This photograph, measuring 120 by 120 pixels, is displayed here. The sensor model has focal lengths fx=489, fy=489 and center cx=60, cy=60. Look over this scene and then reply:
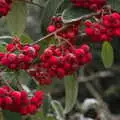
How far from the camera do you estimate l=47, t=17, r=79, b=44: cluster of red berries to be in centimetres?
145

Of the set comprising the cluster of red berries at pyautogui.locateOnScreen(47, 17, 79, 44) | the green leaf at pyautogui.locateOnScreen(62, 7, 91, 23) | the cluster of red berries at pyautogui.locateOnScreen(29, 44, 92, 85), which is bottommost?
the cluster of red berries at pyautogui.locateOnScreen(29, 44, 92, 85)

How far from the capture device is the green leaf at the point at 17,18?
178 centimetres

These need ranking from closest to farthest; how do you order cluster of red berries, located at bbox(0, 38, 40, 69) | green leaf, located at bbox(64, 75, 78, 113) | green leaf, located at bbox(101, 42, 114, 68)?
cluster of red berries, located at bbox(0, 38, 40, 69)
green leaf, located at bbox(64, 75, 78, 113)
green leaf, located at bbox(101, 42, 114, 68)

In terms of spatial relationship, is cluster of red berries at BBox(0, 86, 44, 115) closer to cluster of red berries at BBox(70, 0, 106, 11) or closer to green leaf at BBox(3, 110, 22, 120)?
green leaf at BBox(3, 110, 22, 120)

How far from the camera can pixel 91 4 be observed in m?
1.47

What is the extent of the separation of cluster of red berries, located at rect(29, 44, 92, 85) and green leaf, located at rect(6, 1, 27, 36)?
41cm

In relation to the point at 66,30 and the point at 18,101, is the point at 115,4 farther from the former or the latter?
the point at 18,101

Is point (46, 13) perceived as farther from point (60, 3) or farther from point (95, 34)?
point (95, 34)

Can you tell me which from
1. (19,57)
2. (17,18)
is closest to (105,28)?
(19,57)

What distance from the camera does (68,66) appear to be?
135 cm

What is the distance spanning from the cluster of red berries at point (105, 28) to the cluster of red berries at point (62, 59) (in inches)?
1.9

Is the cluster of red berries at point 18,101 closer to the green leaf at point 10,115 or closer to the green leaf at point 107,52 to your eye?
the green leaf at point 10,115

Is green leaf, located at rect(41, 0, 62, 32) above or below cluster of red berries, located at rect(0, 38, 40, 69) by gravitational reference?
above

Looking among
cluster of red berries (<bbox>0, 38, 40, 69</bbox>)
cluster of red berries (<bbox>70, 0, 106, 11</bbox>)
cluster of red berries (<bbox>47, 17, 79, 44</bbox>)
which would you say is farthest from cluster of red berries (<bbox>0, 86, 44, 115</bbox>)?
cluster of red berries (<bbox>70, 0, 106, 11</bbox>)
